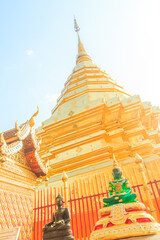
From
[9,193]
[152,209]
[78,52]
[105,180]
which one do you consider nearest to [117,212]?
[152,209]

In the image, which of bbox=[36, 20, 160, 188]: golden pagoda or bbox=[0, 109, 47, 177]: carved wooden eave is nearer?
bbox=[0, 109, 47, 177]: carved wooden eave

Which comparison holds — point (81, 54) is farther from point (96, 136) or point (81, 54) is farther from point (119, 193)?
point (119, 193)

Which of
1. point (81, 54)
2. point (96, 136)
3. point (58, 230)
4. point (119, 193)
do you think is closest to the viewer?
point (58, 230)

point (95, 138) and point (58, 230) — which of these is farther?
point (95, 138)

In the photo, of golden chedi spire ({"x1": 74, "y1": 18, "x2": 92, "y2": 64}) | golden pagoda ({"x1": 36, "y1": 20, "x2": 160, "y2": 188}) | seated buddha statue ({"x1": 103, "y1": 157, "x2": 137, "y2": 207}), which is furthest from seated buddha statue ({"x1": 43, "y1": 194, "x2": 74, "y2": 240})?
golden chedi spire ({"x1": 74, "y1": 18, "x2": 92, "y2": 64})

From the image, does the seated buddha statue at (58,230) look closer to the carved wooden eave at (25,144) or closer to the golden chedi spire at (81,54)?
the carved wooden eave at (25,144)

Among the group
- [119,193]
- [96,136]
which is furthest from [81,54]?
[119,193]

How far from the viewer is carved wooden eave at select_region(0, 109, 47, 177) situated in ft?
14.6

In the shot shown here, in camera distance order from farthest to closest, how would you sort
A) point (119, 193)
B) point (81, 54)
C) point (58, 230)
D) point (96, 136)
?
point (81, 54) < point (96, 136) < point (119, 193) < point (58, 230)

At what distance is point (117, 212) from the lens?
3.75 meters

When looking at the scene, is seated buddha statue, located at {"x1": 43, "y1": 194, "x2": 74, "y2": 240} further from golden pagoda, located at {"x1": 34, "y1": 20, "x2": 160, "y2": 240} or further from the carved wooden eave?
golden pagoda, located at {"x1": 34, "y1": 20, "x2": 160, "y2": 240}

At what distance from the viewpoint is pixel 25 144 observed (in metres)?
5.64

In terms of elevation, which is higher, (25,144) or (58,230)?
(25,144)

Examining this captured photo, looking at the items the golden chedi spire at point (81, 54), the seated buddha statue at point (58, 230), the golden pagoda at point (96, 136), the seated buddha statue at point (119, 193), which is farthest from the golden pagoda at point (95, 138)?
the golden chedi spire at point (81, 54)
